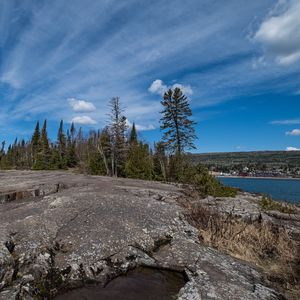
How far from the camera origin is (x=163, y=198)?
10898 millimetres

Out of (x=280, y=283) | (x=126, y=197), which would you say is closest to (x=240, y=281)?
(x=280, y=283)

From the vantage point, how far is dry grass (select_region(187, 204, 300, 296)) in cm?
542

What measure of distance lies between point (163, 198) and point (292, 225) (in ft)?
15.4

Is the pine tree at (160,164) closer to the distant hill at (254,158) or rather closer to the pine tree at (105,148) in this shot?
the pine tree at (105,148)

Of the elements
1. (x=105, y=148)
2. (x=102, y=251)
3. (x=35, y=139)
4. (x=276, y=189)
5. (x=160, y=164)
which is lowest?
(x=276, y=189)

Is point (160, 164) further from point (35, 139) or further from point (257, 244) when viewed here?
point (35, 139)

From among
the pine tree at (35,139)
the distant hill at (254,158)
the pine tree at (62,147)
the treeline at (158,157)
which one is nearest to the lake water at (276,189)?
the treeline at (158,157)

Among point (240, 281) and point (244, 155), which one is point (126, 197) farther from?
point (244, 155)

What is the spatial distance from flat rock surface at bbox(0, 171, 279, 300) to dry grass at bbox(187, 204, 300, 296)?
1.57ft

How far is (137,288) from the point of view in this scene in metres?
4.93

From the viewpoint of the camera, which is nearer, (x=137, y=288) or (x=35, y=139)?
(x=137, y=288)

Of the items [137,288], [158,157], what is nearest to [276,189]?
[158,157]

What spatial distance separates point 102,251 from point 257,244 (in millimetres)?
4179

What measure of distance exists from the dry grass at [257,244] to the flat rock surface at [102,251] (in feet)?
1.57
